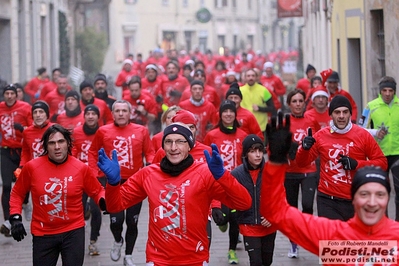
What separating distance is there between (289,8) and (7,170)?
1971cm

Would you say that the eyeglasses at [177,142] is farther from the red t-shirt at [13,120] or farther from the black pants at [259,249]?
the red t-shirt at [13,120]

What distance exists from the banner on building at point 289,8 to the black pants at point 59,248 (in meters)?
23.5

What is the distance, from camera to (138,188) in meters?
6.46

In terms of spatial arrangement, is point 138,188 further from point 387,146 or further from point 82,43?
point 82,43

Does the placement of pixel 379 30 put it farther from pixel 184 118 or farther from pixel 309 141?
pixel 184 118

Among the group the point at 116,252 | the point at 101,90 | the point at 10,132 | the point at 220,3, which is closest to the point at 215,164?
the point at 116,252

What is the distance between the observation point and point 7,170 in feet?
40.2

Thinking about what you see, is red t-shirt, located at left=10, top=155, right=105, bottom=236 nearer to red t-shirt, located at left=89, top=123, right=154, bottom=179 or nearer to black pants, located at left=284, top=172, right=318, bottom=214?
red t-shirt, located at left=89, top=123, right=154, bottom=179

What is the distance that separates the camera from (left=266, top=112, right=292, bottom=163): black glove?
487cm

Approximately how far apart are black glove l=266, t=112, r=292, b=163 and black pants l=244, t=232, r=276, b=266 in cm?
348

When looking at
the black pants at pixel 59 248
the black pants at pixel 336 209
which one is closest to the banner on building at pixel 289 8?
the black pants at pixel 336 209

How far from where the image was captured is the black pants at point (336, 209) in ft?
28.8

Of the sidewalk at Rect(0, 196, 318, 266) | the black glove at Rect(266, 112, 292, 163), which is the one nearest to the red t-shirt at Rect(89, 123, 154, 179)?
the sidewalk at Rect(0, 196, 318, 266)

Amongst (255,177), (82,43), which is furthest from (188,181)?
(82,43)
